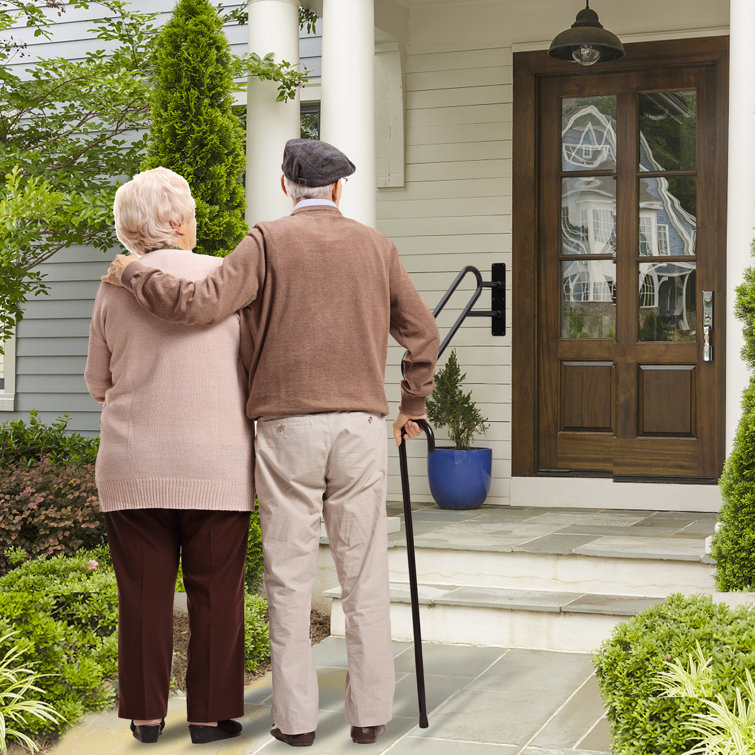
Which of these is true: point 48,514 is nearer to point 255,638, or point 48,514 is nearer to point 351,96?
point 255,638

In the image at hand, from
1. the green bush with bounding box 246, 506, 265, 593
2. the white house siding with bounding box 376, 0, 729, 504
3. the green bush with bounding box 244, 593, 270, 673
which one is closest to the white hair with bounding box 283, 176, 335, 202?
the green bush with bounding box 244, 593, 270, 673

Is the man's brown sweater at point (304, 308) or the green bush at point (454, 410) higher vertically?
the man's brown sweater at point (304, 308)

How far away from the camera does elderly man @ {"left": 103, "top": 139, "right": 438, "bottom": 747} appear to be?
295cm

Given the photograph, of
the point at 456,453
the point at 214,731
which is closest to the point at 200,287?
the point at 214,731

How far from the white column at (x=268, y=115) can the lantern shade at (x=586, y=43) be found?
4.81 feet

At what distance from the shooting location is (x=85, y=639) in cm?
362

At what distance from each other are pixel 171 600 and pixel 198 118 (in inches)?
93.8

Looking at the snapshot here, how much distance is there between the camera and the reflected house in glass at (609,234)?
6156 mm

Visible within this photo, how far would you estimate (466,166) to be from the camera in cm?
661

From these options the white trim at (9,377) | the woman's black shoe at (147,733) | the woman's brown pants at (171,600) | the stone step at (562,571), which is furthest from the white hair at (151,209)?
the white trim at (9,377)

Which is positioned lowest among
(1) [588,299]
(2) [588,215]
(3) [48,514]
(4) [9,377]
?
(3) [48,514]

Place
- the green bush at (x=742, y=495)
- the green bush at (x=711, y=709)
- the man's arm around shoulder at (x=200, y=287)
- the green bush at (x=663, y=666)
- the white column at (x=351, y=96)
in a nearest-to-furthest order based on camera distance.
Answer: the green bush at (x=711, y=709), the green bush at (x=663, y=666), the man's arm around shoulder at (x=200, y=287), the green bush at (x=742, y=495), the white column at (x=351, y=96)

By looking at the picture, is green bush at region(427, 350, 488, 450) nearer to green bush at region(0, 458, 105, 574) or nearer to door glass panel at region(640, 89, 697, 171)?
door glass panel at region(640, 89, 697, 171)

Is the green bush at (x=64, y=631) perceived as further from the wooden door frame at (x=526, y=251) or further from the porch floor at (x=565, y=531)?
the wooden door frame at (x=526, y=251)
